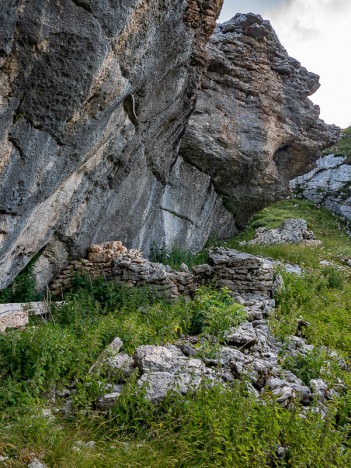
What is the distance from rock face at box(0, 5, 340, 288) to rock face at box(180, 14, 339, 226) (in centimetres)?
5

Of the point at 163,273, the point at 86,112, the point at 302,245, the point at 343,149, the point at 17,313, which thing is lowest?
the point at 17,313

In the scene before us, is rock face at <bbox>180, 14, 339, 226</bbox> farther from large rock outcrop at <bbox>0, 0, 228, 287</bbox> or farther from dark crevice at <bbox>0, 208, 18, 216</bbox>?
dark crevice at <bbox>0, 208, 18, 216</bbox>

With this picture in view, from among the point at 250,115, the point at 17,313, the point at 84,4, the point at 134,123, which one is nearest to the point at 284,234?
the point at 250,115

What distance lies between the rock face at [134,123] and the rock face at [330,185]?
11360 mm

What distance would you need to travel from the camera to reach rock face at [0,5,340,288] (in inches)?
230

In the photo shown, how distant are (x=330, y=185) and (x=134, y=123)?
959 inches

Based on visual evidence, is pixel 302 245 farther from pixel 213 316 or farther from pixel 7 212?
pixel 7 212

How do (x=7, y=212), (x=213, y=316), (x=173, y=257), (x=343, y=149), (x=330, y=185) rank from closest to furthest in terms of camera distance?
(x=7, y=212), (x=213, y=316), (x=173, y=257), (x=330, y=185), (x=343, y=149)

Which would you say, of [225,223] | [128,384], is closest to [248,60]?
[225,223]

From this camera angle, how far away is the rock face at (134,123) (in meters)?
5.85

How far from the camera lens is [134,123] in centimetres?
921

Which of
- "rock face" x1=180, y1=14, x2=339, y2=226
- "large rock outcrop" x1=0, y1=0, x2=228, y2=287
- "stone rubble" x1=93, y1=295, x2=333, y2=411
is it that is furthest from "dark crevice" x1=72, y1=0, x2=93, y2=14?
"rock face" x1=180, y1=14, x2=339, y2=226

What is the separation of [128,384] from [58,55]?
450cm

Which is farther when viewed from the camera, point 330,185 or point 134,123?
point 330,185
